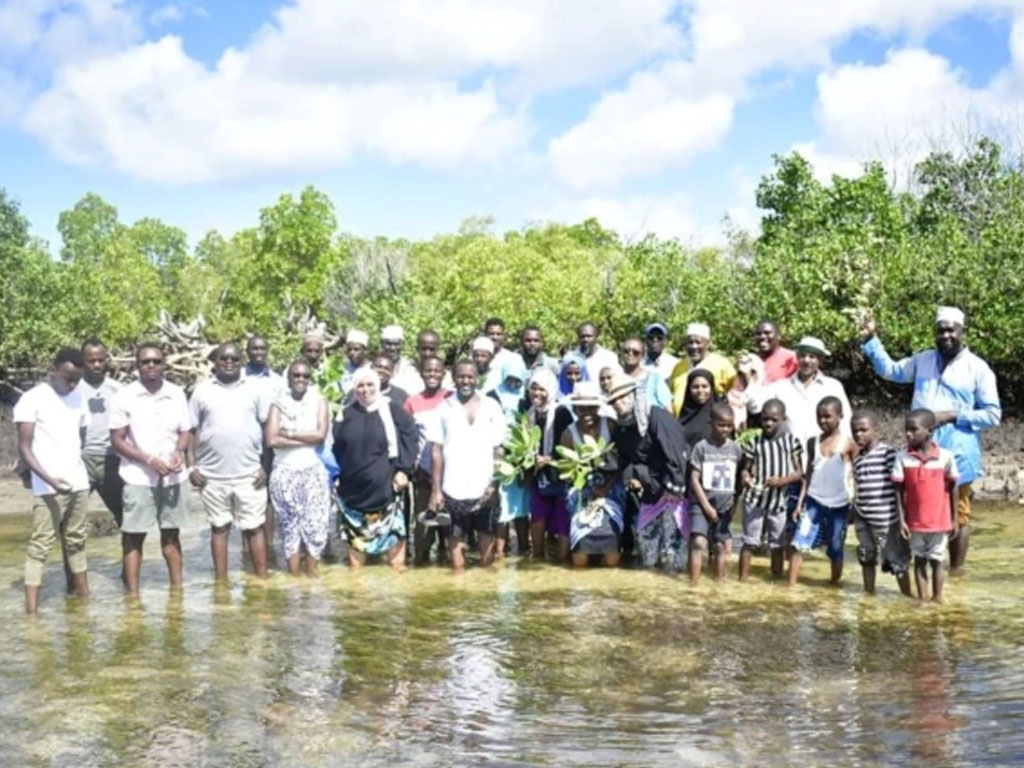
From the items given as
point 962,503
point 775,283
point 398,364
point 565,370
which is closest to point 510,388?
point 565,370

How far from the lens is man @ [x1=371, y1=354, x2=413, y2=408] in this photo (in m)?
9.79

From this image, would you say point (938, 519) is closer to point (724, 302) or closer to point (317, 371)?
point (317, 371)

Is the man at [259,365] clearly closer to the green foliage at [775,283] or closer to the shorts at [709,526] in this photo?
the green foliage at [775,283]

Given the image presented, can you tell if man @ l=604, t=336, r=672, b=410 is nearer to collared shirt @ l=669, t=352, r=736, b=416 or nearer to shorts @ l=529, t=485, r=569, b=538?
collared shirt @ l=669, t=352, r=736, b=416

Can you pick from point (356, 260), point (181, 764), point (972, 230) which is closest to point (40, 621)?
point (181, 764)

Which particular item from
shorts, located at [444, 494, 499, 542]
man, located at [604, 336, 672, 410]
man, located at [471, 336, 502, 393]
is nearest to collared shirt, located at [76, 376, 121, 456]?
shorts, located at [444, 494, 499, 542]

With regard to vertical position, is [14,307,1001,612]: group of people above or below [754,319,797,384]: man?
below

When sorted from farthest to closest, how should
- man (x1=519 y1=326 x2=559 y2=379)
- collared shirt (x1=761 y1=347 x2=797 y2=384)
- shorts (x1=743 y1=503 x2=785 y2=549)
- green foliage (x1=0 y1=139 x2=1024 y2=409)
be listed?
green foliage (x1=0 y1=139 x2=1024 y2=409), man (x1=519 y1=326 x2=559 y2=379), collared shirt (x1=761 y1=347 x2=797 y2=384), shorts (x1=743 y1=503 x2=785 y2=549)

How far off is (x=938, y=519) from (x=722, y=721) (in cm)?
291

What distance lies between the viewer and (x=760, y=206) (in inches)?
1081

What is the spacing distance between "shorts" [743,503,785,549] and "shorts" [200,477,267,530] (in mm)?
3643

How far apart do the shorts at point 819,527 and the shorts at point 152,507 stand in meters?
4.43

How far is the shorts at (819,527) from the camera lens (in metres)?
8.42

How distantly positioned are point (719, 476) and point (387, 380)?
300 centimetres
